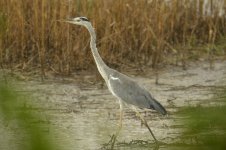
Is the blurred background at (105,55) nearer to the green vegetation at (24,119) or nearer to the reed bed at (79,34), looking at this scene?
the reed bed at (79,34)

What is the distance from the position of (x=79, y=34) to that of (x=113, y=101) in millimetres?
910

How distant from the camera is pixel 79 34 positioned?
21.7 feet

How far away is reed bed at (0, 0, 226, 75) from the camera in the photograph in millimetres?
6434

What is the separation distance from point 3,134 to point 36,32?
1850 millimetres

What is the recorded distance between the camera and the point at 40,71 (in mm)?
6527

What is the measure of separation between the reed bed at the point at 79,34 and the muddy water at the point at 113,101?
21cm

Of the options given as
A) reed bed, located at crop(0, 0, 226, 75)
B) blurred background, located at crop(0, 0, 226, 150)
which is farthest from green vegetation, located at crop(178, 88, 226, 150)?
reed bed, located at crop(0, 0, 226, 75)

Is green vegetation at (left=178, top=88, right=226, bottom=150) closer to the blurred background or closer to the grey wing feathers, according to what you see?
the grey wing feathers

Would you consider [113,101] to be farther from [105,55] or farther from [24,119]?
[24,119]

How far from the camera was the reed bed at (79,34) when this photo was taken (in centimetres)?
643

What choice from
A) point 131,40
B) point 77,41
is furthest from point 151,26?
point 77,41

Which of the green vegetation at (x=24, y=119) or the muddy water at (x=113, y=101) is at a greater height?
the green vegetation at (x=24, y=119)

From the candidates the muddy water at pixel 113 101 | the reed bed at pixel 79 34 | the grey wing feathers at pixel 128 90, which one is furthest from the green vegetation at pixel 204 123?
the reed bed at pixel 79 34

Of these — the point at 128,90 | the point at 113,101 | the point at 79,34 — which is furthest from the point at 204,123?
the point at 79,34
